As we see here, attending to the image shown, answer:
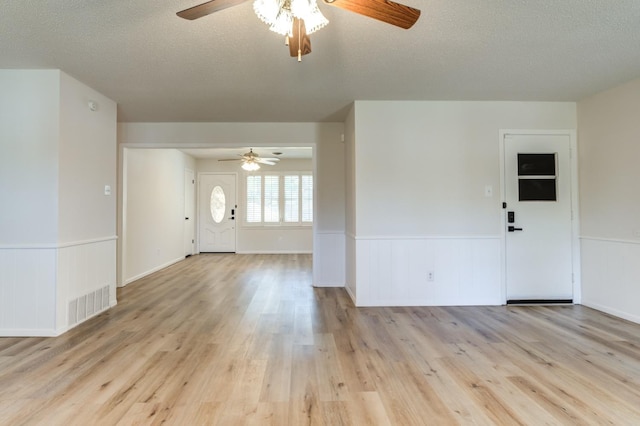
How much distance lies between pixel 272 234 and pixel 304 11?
713 cm

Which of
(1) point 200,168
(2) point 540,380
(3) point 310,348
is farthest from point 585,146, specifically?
(1) point 200,168

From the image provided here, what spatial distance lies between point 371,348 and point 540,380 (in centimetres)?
116

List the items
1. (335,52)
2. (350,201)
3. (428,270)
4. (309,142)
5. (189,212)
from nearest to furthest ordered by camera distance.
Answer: (335,52) < (428,270) < (350,201) < (309,142) < (189,212)

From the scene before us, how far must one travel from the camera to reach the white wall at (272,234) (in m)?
8.44

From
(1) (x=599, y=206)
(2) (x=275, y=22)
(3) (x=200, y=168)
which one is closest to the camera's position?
(2) (x=275, y=22)

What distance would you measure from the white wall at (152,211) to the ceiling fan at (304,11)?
389 cm

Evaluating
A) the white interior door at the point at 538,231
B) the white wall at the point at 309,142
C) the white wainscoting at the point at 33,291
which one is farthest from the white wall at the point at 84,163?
the white interior door at the point at 538,231

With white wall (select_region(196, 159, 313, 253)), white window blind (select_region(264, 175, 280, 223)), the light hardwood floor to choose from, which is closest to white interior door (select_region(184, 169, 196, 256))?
white wall (select_region(196, 159, 313, 253))

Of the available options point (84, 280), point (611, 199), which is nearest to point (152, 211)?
point (84, 280)

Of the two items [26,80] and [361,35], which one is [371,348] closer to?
[361,35]

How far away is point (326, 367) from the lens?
2.32 m

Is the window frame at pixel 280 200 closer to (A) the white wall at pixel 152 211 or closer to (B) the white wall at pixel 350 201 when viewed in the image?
(A) the white wall at pixel 152 211

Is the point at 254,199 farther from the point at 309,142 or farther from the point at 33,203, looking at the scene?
the point at 33,203

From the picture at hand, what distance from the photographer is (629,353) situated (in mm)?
2529
